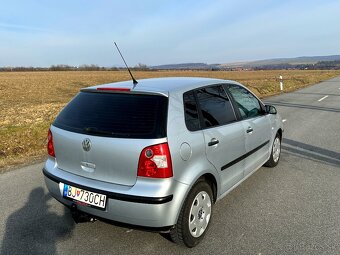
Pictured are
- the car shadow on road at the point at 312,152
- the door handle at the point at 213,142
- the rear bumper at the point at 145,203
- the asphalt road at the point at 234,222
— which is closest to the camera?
the rear bumper at the point at 145,203

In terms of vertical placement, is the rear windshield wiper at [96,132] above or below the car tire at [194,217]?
above

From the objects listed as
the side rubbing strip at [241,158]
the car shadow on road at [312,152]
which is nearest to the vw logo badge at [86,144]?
the side rubbing strip at [241,158]

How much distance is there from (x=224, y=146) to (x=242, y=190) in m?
1.32

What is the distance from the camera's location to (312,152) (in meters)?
6.50

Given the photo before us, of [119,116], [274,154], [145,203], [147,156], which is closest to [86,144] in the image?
[119,116]

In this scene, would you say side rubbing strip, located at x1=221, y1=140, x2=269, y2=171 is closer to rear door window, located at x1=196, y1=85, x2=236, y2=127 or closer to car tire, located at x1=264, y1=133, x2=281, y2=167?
rear door window, located at x1=196, y1=85, x2=236, y2=127

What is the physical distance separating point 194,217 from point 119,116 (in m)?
1.22

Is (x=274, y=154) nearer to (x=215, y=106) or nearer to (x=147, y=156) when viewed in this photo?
(x=215, y=106)

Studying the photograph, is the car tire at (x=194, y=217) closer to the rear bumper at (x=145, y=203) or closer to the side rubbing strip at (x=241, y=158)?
the rear bumper at (x=145, y=203)

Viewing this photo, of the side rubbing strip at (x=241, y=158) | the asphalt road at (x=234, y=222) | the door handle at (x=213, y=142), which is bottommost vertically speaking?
the asphalt road at (x=234, y=222)

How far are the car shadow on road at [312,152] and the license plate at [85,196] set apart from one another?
4413 millimetres

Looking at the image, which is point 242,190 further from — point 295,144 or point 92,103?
point 295,144

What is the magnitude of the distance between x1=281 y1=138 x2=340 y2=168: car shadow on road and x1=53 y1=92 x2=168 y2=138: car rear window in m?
4.10

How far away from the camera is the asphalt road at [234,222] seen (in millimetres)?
3188
